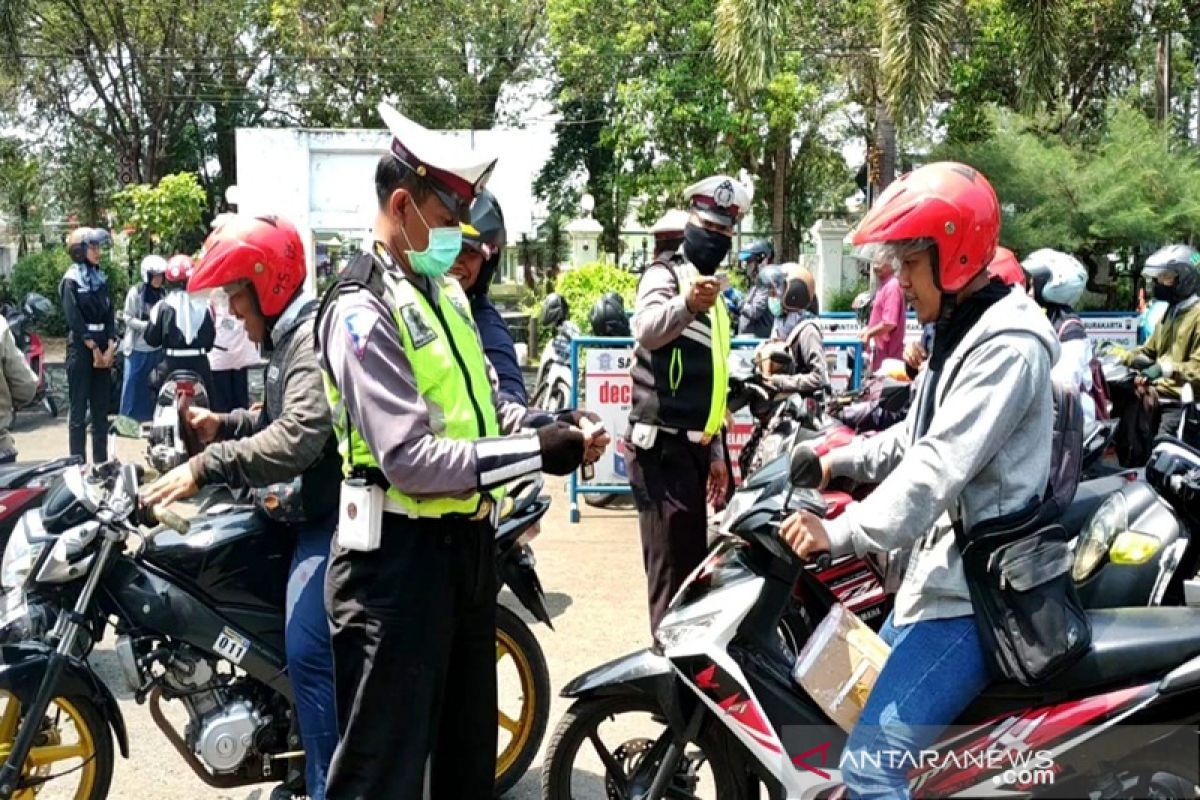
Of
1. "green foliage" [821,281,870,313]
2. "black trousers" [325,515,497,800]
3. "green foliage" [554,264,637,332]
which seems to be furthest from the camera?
"green foliage" [821,281,870,313]

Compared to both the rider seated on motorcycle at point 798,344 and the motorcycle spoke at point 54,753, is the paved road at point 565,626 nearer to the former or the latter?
the motorcycle spoke at point 54,753

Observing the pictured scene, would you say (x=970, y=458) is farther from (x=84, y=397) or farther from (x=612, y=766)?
(x=84, y=397)

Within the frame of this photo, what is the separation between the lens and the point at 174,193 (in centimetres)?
2144

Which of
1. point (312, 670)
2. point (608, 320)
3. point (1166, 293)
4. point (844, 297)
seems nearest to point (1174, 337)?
point (1166, 293)

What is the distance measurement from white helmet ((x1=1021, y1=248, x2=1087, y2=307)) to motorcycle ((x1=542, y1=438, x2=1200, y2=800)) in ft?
11.2

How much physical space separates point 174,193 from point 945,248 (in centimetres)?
2113

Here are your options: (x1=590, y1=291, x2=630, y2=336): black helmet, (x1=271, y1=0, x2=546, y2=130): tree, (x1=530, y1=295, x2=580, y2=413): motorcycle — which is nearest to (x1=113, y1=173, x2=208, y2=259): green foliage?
(x1=271, y1=0, x2=546, y2=130): tree

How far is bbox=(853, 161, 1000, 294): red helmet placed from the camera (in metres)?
2.58

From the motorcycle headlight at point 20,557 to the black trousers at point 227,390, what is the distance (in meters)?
5.31

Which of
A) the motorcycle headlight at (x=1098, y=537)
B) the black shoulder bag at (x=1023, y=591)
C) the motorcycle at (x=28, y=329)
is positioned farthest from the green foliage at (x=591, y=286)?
the black shoulder bag at (x=1023, y=591)

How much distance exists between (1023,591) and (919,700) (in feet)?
1.15

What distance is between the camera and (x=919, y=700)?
2.61 meters

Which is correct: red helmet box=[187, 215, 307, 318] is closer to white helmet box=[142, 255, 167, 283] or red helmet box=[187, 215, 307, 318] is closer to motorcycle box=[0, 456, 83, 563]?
motorcycle box=[0, 456, 83, 563]

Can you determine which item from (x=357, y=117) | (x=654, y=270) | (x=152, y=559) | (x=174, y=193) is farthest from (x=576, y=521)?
(x=357, y=117)
